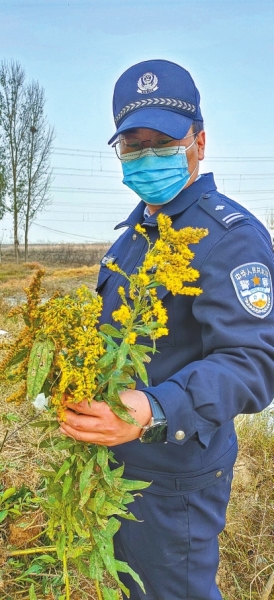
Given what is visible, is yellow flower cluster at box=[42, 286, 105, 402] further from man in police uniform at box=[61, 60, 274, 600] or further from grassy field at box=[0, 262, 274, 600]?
grassy field at box=[0, 262, 274, 600]

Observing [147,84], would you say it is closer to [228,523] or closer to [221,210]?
[221,210]

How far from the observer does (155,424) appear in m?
1.24

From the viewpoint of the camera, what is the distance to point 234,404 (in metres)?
1.29

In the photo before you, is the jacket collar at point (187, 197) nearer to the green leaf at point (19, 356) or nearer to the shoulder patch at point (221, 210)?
the shoulder patch at point (221, 210)

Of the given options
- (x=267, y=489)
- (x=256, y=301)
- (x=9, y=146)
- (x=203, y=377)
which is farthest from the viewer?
(x=9, y=146)

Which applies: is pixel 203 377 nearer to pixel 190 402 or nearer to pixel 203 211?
pixel 190 402

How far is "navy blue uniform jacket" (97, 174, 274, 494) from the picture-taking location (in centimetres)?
126

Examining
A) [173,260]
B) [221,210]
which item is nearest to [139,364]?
[173,260]

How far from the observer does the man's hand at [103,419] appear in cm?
120

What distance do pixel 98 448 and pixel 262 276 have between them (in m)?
0.66

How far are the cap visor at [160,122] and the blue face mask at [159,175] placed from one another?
0.08 meters

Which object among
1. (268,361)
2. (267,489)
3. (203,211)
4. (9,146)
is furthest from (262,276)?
(9,146)

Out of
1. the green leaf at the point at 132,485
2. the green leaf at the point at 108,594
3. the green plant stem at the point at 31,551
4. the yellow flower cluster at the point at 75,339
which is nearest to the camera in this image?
the yellow flower cluster at the point at 75,339

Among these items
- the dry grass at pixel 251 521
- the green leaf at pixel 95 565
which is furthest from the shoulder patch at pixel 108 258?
the dry grass at pixel 251 521
